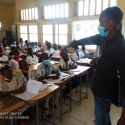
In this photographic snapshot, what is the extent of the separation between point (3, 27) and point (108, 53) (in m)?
11.0

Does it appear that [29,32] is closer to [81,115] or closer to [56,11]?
[56,11]

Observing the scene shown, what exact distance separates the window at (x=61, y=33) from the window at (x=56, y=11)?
50 centimetres

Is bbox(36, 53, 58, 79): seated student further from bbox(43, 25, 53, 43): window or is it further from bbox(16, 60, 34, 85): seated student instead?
bbox(43, 25, 53, 43): window

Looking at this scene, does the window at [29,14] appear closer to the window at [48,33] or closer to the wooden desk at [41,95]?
the window at [48,33]

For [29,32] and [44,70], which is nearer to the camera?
[44,70]

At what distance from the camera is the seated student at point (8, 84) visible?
2.37 m

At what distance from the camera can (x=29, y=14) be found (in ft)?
30.9

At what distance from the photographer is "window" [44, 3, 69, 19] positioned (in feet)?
24.8

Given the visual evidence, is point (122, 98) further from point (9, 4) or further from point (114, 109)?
point (9, 4)

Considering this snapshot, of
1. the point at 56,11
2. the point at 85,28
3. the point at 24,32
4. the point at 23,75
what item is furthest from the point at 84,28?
the point at 23,75

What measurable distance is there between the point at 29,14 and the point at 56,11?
7.19 feet

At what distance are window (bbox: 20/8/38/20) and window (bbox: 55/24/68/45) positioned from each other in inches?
69.0

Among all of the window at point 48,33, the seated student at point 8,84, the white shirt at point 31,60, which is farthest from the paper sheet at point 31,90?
the window at point 48,33

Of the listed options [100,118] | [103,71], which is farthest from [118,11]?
[100,118]
